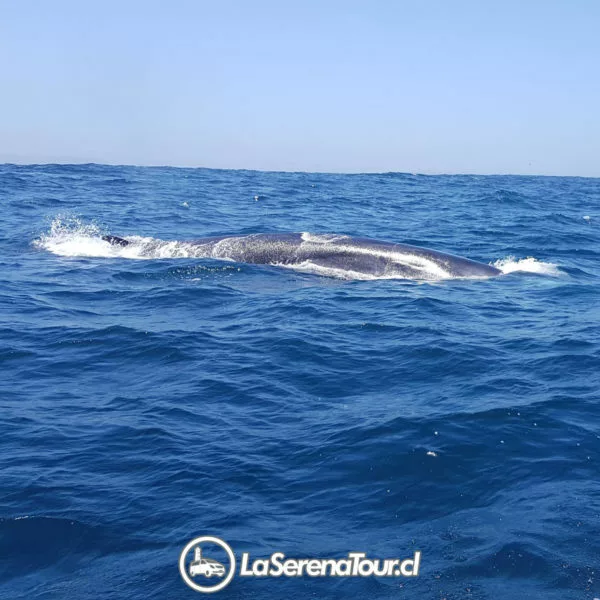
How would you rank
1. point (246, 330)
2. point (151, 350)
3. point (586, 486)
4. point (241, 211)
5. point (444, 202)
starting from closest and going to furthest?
1. point (586, 486)
2. point (151, 350)
3. point (246, 330)
4. point (241, 211)
5. point (444, 202)

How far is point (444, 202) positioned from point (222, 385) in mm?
35078

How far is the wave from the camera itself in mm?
18266

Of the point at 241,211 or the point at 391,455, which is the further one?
Answer: the point at 241,211

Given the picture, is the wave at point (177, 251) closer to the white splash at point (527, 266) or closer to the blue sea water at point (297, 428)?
the white splash at point (527, 266)

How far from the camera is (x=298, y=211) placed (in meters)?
35.4

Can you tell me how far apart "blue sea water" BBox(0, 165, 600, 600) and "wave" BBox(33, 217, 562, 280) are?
1.98 ft

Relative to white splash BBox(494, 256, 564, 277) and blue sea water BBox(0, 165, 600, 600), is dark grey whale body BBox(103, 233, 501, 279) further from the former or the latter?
white splash BBox(494, 256, 564, 277)

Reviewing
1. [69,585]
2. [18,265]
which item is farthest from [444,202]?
[69,585]

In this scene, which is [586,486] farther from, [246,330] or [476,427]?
[246,330]

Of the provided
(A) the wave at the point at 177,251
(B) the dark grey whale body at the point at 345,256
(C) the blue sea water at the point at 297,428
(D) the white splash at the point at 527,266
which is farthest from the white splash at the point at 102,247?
(D) the white splash at the point at 527,266

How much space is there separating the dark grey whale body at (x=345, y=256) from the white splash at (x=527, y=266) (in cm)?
107

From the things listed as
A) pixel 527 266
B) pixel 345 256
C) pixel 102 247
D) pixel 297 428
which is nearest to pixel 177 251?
pixel 102 247

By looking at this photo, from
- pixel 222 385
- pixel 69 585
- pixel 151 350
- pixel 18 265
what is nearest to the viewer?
pixel 69 585

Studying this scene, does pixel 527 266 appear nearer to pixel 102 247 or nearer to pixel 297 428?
pixel 102 247
